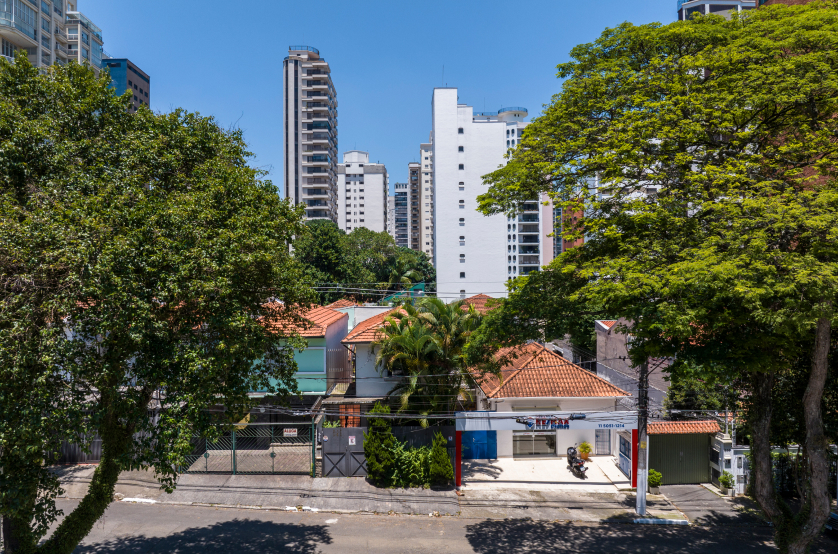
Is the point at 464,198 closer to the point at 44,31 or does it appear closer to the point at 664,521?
the point at 44,31

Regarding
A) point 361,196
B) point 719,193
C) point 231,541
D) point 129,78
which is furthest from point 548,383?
point 361,196

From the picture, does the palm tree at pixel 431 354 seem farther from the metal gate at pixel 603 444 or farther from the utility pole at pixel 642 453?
the metal gate at pixel 603 444

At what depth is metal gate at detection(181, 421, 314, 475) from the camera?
2069 cm

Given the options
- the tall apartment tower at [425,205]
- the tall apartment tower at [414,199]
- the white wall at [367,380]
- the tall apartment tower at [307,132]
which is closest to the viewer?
the white wall at [367,380]

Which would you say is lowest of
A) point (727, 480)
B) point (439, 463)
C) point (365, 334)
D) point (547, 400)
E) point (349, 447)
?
point (727, 480)

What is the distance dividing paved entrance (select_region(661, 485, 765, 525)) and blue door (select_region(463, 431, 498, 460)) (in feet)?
22.0

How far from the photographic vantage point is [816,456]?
11.1 meters

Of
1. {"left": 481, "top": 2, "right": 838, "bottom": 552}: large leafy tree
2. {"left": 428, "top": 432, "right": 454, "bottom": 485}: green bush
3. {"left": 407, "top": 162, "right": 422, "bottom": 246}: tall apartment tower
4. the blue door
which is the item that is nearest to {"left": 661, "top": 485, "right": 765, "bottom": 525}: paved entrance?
{"left": 481, "top": 2, "right": 838, "bottom": 552}: large leafy tree

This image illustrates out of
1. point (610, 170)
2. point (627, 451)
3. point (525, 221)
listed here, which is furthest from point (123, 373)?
point (525, 221)

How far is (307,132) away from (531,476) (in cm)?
6641

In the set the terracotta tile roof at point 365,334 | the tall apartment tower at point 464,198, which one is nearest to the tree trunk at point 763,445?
the terracotta tile roof at point 365,334

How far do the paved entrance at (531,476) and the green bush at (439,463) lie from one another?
3.21ft

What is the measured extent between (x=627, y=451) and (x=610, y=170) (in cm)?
1281

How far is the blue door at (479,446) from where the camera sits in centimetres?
2311
